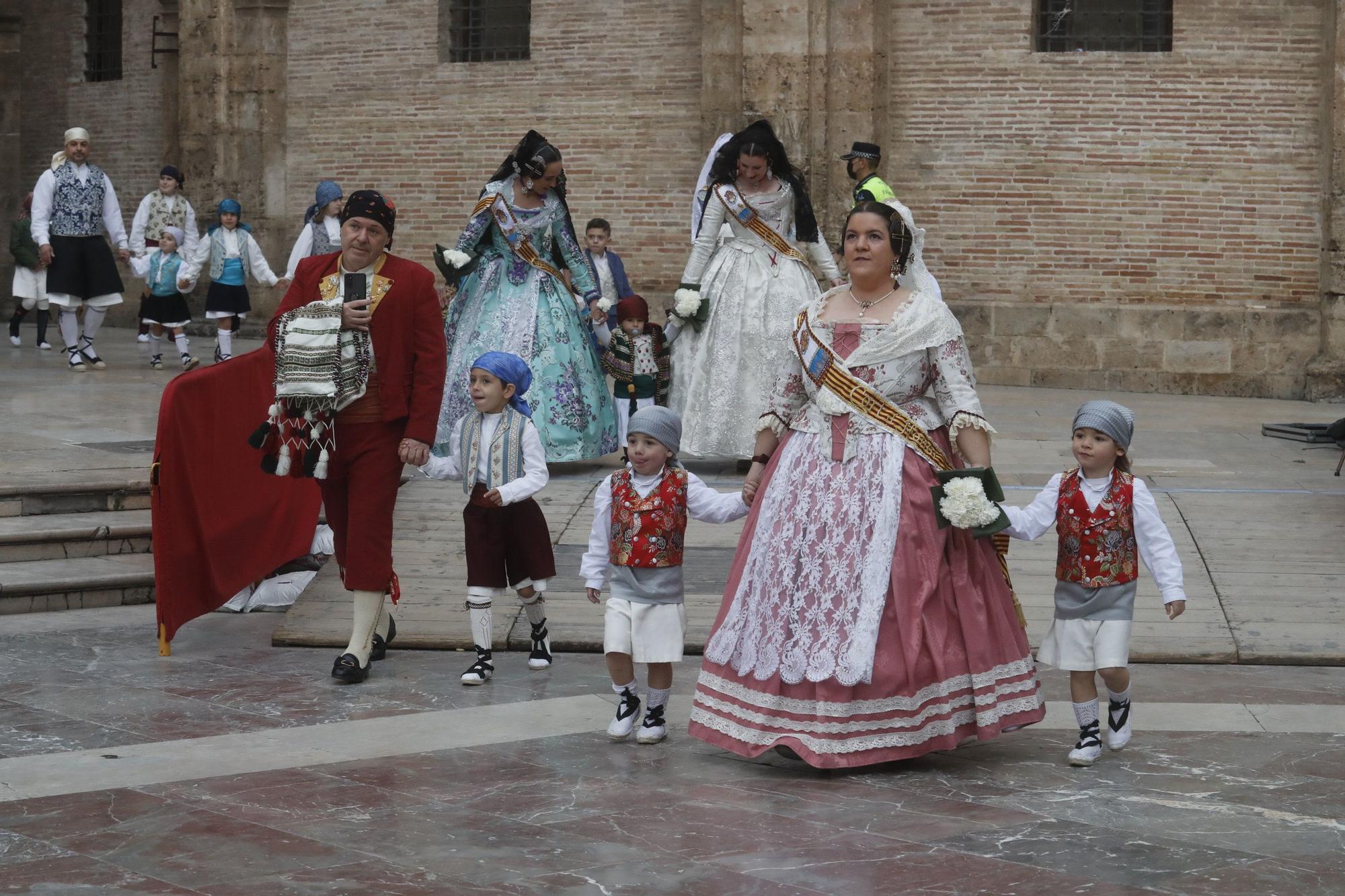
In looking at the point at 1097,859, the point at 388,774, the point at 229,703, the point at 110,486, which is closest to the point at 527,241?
the point at 110,486

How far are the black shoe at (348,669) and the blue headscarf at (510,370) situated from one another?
1119mm

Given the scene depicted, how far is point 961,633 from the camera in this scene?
5.69 metres

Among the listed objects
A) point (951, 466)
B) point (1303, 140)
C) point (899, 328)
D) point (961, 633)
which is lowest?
point (961, 633)

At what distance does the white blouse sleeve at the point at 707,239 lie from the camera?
34.4ft

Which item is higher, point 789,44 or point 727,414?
point 789,44

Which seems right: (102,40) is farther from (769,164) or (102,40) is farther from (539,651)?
(539,651)

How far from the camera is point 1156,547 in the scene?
5.86 m

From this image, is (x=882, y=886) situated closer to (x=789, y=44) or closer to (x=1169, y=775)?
(x=1169, y=775)

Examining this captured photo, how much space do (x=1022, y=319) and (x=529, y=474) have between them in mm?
10188

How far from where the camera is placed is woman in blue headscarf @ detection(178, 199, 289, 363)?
1566 centimetres

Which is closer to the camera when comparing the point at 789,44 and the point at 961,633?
the point at 961,633

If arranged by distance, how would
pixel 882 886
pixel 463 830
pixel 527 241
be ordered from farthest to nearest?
pixel 527 241
pixel 463 830
pixel 882 886

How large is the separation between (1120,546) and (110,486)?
5529 millimetres

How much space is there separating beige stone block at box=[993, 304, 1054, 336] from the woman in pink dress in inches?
420
